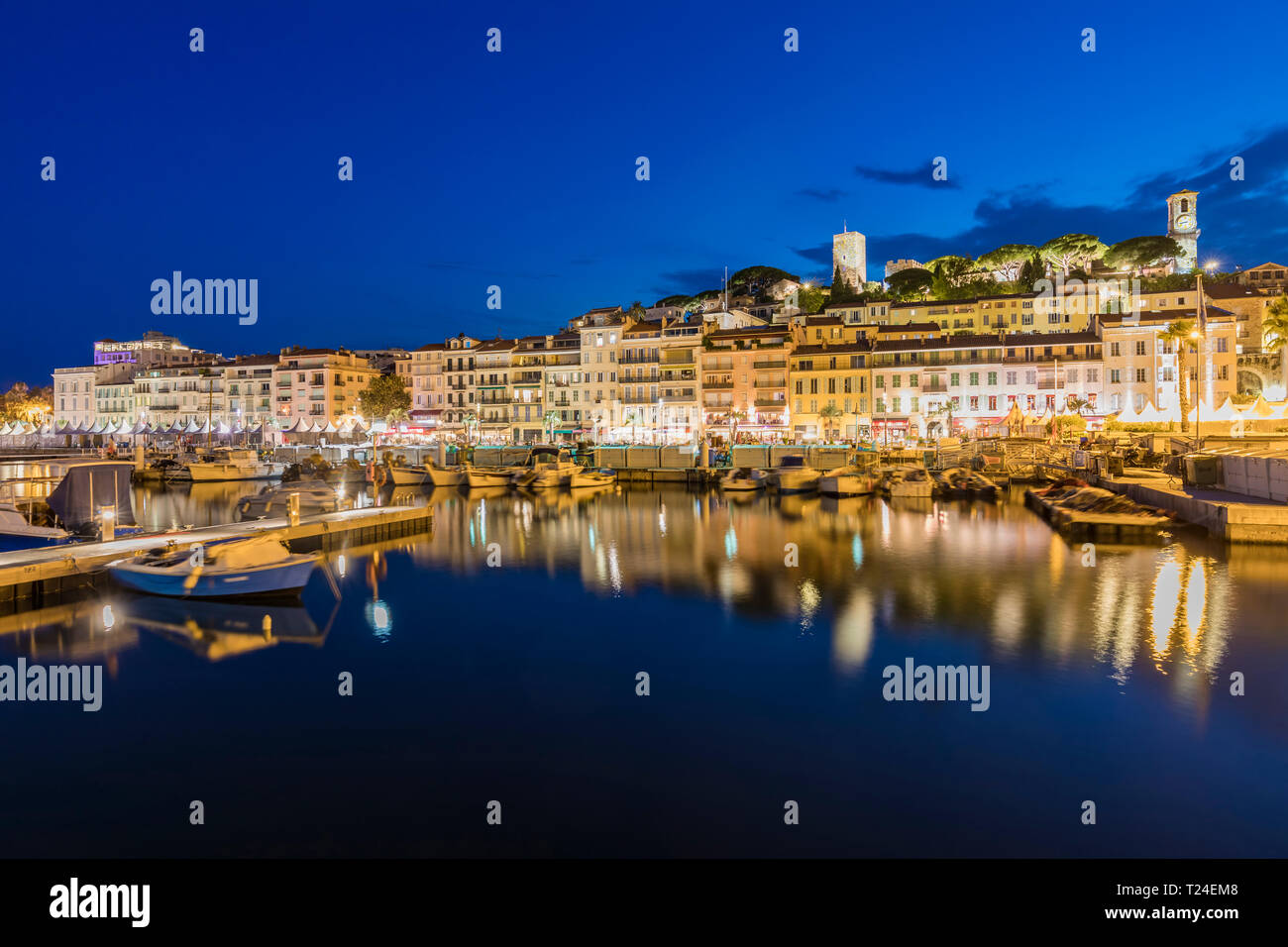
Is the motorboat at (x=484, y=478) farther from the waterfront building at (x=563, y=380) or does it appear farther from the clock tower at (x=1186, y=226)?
the clock tower at (x=1186, y=226)

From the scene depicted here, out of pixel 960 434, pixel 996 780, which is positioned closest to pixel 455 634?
pixel 996 780

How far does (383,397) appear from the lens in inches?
3531

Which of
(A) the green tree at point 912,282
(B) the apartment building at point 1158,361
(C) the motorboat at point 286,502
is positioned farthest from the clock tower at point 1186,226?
(C) the motorboat at point 286,502

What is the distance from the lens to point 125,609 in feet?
58.7

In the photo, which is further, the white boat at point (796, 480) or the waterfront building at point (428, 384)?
the waterfront building at point (428, 384)

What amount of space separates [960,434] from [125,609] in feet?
204

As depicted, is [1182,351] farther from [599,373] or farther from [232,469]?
[232,469]

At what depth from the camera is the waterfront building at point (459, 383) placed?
291ft

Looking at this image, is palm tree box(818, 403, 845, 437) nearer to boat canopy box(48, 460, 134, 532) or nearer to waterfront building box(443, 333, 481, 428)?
waterfront building box(443, 333, 481, 428)

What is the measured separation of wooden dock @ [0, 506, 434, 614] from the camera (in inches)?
717

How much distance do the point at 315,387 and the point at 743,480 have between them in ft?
209

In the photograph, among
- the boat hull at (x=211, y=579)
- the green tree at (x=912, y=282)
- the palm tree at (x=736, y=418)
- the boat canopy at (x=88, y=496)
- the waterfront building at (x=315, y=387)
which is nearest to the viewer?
the boat hull at (x=211, y=579)

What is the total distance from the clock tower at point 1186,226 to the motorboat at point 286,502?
110 meters

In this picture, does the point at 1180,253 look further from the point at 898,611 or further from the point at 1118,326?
the point at 898,611
